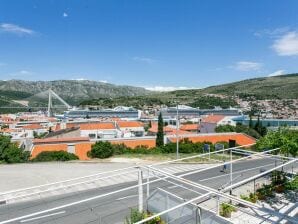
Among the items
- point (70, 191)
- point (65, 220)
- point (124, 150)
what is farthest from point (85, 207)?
point (124, 150)

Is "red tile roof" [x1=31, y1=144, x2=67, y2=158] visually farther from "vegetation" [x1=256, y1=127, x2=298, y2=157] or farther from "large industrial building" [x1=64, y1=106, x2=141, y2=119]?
"large industrial building" [x1=64, y1=106, x2=141, y2=119]

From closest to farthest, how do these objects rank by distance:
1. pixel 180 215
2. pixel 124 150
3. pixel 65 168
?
pixel 180 215 → pixel 65 168 → pixel 124 150

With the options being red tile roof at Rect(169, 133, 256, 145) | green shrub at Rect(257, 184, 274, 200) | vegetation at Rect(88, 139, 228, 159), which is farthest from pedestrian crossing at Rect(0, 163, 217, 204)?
red tile roof at Rect(169, 133, 256, 145)

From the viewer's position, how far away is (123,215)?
61.4 feet

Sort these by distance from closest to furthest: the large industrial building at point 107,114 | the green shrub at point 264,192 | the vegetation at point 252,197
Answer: the vegetation at point 252,197 < the green shrub at point 264,192 < the large industrial building at point 107,114

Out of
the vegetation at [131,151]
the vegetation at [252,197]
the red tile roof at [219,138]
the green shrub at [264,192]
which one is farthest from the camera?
the red tile roof at [219,138]

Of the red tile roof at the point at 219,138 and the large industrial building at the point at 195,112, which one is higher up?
the large industrial building at the point at 195,112

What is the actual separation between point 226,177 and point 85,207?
1315cm

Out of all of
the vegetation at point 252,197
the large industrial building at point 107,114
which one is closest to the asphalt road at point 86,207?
the vegetation at point 252,197

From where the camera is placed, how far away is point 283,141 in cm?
1967

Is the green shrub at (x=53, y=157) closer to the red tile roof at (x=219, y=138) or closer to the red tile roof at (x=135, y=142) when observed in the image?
the red tile roof at (x=135, y=142)

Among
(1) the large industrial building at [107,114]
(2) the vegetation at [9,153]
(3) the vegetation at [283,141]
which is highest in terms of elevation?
(3) the vegetation at [283,141]

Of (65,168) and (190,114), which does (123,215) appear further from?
(190,114)

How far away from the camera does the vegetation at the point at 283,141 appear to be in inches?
765
